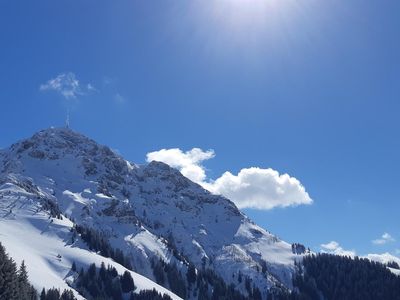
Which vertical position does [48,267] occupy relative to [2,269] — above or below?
above

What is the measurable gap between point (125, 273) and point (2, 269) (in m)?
104

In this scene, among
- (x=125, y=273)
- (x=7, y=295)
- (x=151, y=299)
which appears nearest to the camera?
(x=7, y=295)

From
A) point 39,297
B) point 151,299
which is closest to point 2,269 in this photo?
point 39,297

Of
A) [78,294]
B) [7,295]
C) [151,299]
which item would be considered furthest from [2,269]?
[151,299]

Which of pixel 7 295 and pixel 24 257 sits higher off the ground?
pixel 24 257

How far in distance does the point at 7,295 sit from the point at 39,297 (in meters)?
54.0

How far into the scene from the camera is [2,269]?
98.8m

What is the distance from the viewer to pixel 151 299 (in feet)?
611

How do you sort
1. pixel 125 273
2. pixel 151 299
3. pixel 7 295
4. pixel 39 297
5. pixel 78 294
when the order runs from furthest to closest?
pixel 125 273
pixel 151 299
pixel 78 294
pixel 39 297
pixel 7 295

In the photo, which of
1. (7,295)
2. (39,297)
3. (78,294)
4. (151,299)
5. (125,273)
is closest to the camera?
(7,295)

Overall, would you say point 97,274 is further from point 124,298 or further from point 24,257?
point 24,257

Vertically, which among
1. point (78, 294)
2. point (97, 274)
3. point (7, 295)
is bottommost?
point (7, 295)

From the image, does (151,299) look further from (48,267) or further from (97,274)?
(48,267)

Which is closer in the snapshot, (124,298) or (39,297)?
(39,297)
